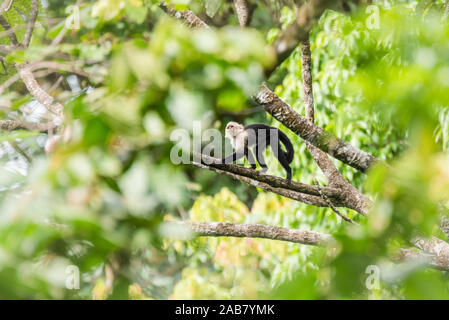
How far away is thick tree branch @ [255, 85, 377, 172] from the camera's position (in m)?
1.67

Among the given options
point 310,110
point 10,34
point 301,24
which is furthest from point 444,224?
point 10,34

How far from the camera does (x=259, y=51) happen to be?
0.47m

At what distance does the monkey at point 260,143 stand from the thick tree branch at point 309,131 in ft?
2.69

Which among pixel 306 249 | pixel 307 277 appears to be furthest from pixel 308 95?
pixel 307 277

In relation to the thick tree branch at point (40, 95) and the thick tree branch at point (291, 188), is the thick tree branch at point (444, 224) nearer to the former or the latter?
the thick tree branch at point (291, 188)

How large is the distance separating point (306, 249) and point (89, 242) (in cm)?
248

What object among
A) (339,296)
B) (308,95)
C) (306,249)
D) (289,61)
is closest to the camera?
(339,296)

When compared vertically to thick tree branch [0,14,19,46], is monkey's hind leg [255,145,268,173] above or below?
below

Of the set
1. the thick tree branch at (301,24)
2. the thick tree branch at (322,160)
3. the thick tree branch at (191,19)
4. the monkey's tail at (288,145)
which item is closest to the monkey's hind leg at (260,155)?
the monkey's tail at (288,145)

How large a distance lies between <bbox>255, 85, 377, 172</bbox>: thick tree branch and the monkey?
2.69 feet

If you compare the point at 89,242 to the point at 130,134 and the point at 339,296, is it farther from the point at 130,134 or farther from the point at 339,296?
the point at 339,296

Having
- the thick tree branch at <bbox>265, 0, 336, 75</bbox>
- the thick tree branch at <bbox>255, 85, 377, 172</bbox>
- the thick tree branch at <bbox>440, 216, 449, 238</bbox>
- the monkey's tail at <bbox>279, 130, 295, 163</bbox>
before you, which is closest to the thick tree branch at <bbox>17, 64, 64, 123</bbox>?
the thick tree branch at <bbox>255, 85, 377, 172</bbox>

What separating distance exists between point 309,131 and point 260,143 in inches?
40.5

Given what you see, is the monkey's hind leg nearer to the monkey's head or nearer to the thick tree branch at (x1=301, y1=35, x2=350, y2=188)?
the monkey's head
